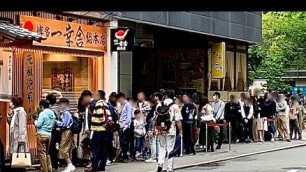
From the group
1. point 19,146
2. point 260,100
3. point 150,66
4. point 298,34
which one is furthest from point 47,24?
point 298,34

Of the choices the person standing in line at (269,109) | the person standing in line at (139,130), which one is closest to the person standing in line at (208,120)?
the person standing in line at (139,130)

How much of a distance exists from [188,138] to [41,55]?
6.05 metres

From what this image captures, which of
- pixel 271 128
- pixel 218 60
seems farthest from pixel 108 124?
pixel 218 60

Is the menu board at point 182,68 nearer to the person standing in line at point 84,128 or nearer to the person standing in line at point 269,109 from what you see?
the person standing in line at point 269,109

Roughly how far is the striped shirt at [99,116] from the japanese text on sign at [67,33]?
9.87 feet

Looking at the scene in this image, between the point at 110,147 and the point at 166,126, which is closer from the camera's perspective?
the point at 166,126

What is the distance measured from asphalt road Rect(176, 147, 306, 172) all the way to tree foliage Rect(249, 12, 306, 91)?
987 inches

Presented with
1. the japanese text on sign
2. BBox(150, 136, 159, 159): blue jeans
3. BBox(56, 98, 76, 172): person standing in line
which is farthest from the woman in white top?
BBox(56, 98, 76, 172): person standing in line

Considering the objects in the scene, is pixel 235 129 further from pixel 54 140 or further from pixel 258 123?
pixel 54 140

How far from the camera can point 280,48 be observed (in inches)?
2096

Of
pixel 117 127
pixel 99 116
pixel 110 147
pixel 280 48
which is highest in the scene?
pixel 280 48

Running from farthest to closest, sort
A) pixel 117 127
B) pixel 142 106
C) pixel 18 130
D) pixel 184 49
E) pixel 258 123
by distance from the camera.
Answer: pixel 184 49, pixel 258 123, pixel 142 106, pixel 117 127, pixel 18 130

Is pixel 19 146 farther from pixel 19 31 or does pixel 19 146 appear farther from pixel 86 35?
pixel 86 35

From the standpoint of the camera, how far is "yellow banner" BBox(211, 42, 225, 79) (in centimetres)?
3331
